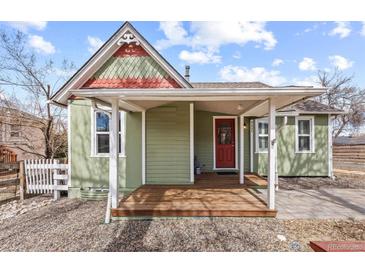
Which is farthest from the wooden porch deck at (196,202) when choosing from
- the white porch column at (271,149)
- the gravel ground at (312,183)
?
the gravel ground at (312,183)

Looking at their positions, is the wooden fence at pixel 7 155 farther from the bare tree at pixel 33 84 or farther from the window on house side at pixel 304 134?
the window on house side at pixel 304 134

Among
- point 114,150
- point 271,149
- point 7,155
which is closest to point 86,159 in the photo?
point 114,150

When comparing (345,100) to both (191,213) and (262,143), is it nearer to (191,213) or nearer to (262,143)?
(262,143)

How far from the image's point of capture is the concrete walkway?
14.9 feet

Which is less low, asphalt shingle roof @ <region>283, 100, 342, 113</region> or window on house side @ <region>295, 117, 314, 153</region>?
asphalt shingle roof @ <region>283, 100, 342, 113</region>

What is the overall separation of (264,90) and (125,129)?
442 cm

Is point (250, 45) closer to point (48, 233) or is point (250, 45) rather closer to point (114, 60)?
point (114, 60)

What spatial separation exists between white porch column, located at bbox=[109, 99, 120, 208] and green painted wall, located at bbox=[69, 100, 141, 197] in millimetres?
2236

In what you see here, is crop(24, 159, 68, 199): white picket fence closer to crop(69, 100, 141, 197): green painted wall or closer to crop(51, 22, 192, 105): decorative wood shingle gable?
crop(69, 100, 141, 197): green painted wall

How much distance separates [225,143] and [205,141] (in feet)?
2.79

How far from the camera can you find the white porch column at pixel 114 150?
13.9 feet

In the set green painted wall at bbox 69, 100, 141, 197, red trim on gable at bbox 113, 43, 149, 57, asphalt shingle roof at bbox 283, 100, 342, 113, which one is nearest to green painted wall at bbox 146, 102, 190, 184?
green painted wall at bbox 69, 100, 141, 197
